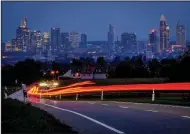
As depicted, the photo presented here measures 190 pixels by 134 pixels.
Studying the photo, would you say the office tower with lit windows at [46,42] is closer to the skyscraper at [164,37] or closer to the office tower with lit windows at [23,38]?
the office tower with lit windows at [23,38]

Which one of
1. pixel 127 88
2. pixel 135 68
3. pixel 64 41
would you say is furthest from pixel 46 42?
pixel 135 68

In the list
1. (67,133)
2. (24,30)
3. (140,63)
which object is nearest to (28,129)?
(67,133)

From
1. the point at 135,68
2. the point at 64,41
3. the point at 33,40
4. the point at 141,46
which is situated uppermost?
the point at 141,46

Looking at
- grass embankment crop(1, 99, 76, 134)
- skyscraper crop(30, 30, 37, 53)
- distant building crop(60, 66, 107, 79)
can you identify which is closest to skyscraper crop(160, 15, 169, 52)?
skyscraper crop(30, 30, 37, 53)

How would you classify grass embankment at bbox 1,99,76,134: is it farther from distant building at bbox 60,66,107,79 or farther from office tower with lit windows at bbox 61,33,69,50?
distant building at bbox 60,66,107,79

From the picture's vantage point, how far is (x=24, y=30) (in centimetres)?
2595

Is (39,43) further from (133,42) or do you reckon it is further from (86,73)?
(86,73)

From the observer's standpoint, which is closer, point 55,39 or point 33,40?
point 33,40

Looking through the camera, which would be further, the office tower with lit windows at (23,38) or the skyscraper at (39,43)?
the skyscraper at (39,43)

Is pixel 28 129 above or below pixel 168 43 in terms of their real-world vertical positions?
below

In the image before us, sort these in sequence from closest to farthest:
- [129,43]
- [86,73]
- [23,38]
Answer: [23,38]
[129,43]
[86,73]

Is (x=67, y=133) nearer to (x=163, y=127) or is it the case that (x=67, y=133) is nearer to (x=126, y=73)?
(x=163, y=127)

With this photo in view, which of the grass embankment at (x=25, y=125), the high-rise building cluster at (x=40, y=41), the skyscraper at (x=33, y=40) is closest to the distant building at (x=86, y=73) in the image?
the high-rise building cluster at (x=40, y=41)

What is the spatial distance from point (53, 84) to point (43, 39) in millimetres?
55793
